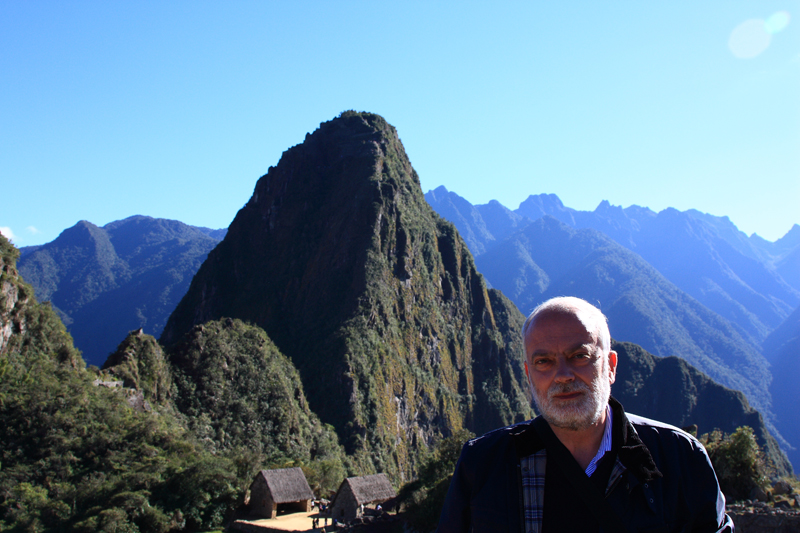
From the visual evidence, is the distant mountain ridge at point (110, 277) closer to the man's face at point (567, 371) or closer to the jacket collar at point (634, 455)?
the man's face at point (567, 371)

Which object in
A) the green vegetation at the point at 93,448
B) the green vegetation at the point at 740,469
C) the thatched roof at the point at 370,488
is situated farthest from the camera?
the thatched roof at the point at 370,488

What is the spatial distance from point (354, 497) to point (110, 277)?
377 ft

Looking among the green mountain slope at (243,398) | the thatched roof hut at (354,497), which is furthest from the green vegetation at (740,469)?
the green mountain slope at (243,398)

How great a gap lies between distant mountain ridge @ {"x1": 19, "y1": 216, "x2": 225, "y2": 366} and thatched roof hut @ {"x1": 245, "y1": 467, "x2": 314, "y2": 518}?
79.8m

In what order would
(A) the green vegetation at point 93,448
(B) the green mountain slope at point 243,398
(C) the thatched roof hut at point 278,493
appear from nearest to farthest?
(A) the green vegetation at point 93,448 < (C) the thatched roof hut at point 278,493 < (B) the green mountain slope at point 243,398

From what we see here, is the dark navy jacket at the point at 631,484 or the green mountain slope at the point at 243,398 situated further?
the green mountain slope at the point at 243,398

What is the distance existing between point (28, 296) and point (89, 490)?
16.8m

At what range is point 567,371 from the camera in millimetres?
2791

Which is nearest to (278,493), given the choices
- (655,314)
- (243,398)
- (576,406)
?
(243,398)

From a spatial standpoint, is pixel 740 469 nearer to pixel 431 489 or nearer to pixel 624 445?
pixel 431 489

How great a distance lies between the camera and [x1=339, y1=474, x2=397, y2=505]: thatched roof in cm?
3331

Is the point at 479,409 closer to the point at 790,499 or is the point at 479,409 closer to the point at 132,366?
the point at 132,366

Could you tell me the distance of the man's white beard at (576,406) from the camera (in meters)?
2.74

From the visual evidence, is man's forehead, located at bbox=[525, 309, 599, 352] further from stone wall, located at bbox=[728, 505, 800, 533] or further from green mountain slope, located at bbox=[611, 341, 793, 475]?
green mountain slope, located at bbox=[611, 341, 793, 475]
